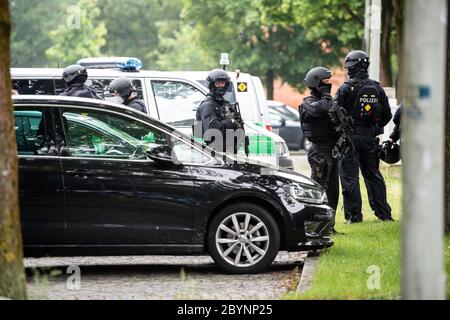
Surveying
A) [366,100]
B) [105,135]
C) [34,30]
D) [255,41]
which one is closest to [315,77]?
[366,100]

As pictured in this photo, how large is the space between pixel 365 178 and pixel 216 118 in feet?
7.66

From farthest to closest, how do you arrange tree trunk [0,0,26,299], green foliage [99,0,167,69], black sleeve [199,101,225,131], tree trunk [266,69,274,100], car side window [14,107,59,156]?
green foliage [99,0,167,69]
tree trunk [266,69,274,100]
black sleeve [199,101,225,131]
car side window [14,107,59,156]
tree trunk [0,0,26,299]

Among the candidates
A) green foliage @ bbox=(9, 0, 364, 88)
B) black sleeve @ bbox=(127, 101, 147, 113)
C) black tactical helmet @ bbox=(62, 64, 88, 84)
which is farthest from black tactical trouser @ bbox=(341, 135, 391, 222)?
green foliage @ bbox=(9, 0, 364, 88)

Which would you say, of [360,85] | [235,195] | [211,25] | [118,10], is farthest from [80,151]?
[118,10]

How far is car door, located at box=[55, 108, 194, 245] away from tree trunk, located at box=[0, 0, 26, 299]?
1.96 meters

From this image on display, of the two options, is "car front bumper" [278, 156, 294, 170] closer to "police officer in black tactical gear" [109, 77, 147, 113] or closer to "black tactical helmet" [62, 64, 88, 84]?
"police officer in black tactical gear" [109, 77, 147, 113]

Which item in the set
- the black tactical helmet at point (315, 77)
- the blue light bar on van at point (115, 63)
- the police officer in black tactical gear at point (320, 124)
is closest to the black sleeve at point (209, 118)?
the police officer in black tactical gear at point (320, 124)

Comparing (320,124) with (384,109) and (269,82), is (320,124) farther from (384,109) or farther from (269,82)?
(269,82)

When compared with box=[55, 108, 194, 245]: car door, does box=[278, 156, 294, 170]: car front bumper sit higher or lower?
lower

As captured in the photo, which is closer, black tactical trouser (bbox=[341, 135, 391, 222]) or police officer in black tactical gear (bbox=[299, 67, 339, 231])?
police officer in black tactical gear (bbox=[299, 67, 339, 231])

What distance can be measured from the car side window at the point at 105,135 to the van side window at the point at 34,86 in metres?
4.55

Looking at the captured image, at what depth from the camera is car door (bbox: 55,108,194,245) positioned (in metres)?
9.07
